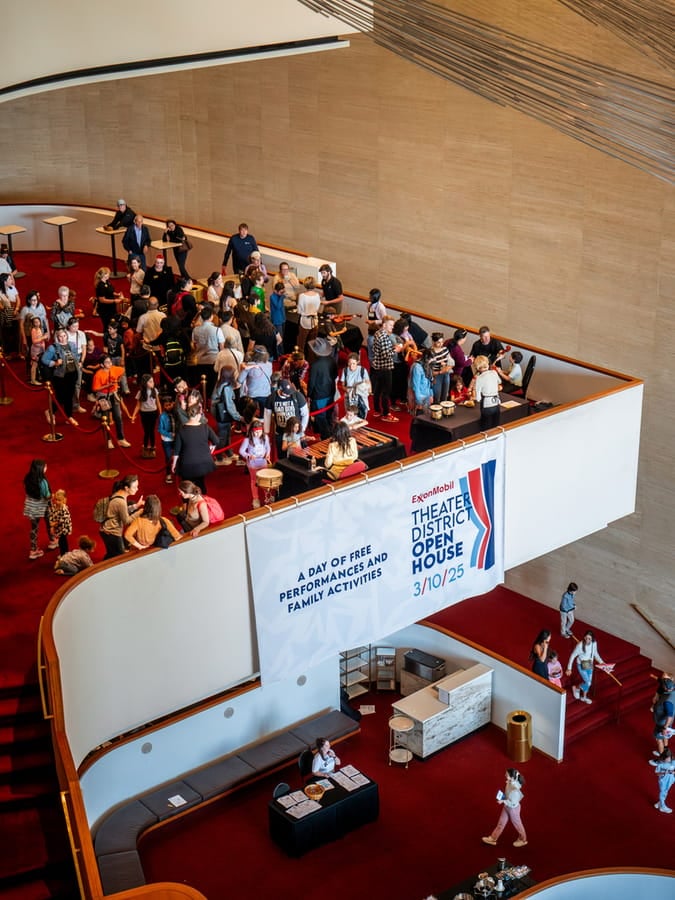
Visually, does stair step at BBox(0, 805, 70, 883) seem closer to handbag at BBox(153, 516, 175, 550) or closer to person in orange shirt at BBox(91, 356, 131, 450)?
handbag at BBox(153, 516, 175, 550)

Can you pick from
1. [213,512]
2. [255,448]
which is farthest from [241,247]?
[213,512]

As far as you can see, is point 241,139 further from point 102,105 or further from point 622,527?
point 622,527

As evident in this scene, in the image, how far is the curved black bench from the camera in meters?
14.0

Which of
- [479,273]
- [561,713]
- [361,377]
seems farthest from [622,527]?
[361,377]

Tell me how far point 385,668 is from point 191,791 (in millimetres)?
4537

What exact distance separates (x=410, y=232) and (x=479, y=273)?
174 cm

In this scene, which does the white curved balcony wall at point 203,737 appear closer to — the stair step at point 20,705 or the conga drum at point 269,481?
the stair step at point 20,705

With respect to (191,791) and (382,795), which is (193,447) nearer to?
(191,791)

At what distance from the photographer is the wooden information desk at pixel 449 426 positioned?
15.2 metres

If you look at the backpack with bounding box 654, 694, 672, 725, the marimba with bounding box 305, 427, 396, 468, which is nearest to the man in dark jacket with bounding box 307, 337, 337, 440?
the marimba with bounding box 305, 427, 396, 468

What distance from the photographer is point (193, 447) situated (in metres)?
13.4

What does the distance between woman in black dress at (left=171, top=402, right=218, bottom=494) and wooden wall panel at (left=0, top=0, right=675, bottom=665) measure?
234 inches

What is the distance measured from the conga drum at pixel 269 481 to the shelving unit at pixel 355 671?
570 centimetres

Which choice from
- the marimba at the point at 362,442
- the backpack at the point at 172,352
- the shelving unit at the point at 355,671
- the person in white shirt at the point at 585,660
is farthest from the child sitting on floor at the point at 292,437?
the person in white shirt at the point at 585,660
